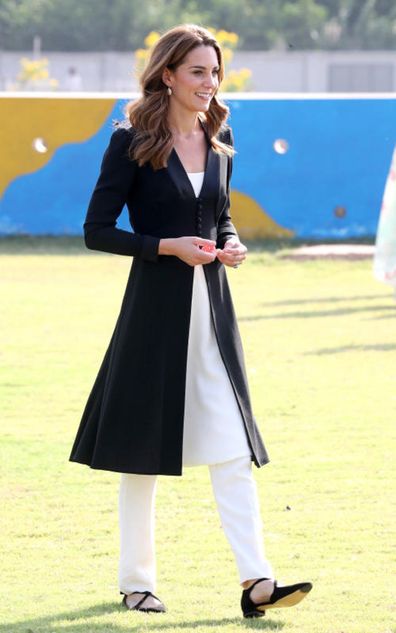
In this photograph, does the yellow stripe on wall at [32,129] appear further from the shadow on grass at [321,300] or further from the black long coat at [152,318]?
the black long coat at [152,318]

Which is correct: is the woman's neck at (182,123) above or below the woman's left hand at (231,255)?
above

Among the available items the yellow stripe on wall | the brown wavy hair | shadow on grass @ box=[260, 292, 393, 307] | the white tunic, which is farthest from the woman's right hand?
the yellow stripe on wall

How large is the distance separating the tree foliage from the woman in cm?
8087

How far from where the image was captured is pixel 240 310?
13.8 metres

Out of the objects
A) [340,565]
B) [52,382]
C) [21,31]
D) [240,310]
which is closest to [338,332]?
[240,310]

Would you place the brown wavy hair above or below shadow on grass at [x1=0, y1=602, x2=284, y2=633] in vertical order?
above

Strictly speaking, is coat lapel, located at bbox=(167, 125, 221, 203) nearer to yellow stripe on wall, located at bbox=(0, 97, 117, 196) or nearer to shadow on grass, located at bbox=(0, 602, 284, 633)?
shadow on grass, located at bbox=(0, 602, 284, 633)

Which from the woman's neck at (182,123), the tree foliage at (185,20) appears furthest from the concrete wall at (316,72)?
the woman's neck at (182,123)

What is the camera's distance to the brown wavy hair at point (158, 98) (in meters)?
4.90

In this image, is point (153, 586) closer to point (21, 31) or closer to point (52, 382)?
point (52, 382)

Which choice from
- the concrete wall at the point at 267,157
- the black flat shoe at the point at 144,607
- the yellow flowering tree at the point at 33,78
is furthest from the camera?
the yellow flowering tree at the point at 33,78

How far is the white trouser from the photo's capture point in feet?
16.1

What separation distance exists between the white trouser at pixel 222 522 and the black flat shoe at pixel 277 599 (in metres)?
0.06

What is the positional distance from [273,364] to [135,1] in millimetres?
79631
